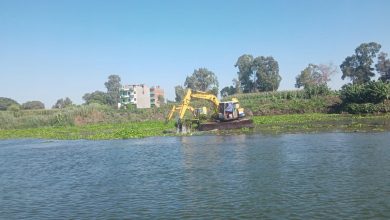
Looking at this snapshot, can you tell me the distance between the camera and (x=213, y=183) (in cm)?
1806

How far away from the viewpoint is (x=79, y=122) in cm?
8412

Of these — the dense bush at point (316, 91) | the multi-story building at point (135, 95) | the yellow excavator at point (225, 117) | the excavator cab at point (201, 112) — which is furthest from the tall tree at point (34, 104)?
the yellow excavator at point (225, 117)

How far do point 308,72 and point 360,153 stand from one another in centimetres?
11488

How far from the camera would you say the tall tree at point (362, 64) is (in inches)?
4739

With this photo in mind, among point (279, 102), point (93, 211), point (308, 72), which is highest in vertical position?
point (308, 72)

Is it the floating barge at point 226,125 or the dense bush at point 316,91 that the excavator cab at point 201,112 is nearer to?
the floating barge at point 226,125

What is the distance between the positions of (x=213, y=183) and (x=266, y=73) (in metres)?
117

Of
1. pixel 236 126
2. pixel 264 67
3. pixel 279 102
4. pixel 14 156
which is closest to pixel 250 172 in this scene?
pixel 14 156

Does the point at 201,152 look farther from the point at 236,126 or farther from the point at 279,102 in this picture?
the point at 279,102

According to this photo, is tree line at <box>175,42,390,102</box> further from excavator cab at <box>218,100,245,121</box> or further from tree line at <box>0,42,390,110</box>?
excavator cab at <box>218,100,245,121</box>

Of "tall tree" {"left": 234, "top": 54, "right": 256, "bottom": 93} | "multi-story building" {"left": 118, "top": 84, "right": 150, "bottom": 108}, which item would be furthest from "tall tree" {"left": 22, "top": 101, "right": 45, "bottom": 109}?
"tall tree" {"left": 234, "top": 54, "right": 256, "bottom": 93}

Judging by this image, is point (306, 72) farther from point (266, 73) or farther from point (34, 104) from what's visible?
point (34, 104)

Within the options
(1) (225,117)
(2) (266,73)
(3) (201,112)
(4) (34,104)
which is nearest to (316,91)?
(3) (201,112)

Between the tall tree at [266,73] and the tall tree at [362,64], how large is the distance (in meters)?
19.7
